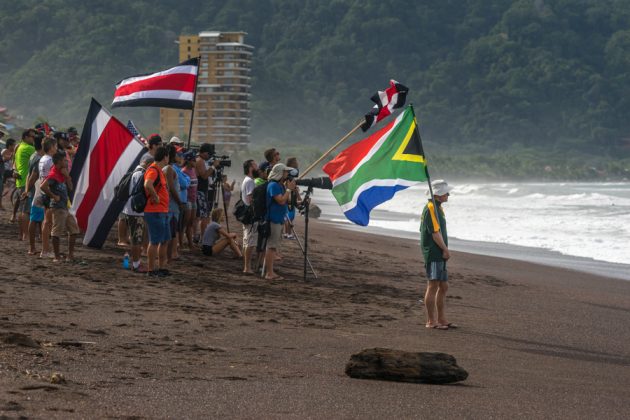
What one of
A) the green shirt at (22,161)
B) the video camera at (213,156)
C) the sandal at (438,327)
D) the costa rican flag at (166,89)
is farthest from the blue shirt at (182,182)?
the sandal at (438,327)

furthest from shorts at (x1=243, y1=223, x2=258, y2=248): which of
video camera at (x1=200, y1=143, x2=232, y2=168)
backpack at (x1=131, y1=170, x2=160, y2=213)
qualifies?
backpack at (x1=131, y1=170, x2=160, y2=213)

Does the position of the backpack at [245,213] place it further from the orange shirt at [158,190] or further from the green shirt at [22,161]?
the green shirt at [22,161]

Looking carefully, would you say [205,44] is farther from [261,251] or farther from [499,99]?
[261,251]

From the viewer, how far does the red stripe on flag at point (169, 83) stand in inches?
567

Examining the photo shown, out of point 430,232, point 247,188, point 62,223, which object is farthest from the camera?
point 247,188

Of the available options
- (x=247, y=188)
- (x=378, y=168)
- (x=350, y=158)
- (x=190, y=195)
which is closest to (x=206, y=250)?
(x=190, y=195)

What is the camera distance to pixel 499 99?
516 ft

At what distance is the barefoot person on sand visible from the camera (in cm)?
952

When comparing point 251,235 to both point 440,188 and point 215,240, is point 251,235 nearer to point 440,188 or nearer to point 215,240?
point 215,240

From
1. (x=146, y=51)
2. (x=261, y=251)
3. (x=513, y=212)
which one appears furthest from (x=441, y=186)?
(x=146, y=51)

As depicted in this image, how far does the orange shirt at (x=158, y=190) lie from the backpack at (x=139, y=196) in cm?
4

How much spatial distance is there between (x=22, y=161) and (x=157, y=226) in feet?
12.4

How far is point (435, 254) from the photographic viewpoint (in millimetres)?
9555

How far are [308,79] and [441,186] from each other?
5776 inches
